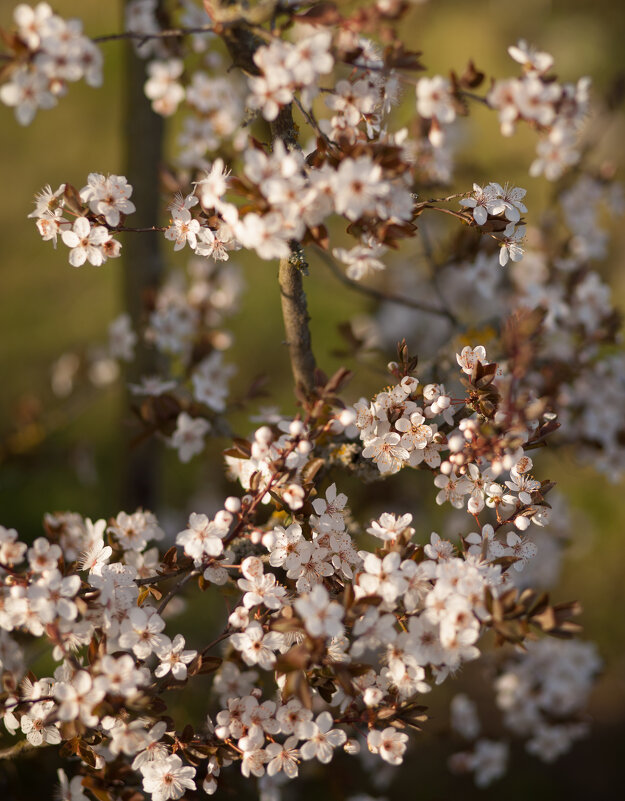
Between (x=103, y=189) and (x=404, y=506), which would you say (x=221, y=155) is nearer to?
(x=103, y=189)

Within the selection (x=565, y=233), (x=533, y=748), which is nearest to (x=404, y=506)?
(x=533, y=748)

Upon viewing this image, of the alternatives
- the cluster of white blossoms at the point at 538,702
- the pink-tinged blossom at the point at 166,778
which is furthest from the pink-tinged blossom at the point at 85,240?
the cluster of white blossoms at the point at 538,702

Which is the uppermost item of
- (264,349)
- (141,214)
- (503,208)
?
(264,349)

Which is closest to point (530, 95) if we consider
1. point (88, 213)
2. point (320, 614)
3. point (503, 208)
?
point (503, 208)

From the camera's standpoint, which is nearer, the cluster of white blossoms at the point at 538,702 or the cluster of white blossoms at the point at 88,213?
the cluster of white blossoms at the point at 88,213

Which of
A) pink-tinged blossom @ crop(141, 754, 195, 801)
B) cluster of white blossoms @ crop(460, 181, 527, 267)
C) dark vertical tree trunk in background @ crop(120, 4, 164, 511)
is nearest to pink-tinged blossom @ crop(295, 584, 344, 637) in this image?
pink-tinged blossom @ crop(141, 754, 195, 801)

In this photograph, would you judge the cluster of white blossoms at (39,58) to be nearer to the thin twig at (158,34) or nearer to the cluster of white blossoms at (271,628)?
the thin twig at (158,34)

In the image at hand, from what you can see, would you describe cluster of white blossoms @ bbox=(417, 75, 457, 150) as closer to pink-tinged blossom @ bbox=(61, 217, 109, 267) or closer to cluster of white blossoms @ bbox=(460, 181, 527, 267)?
cluster of white blossoms @ bbox=(460, 181, 527, 267)

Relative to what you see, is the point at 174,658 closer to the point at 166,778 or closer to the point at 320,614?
the point at 166,778
